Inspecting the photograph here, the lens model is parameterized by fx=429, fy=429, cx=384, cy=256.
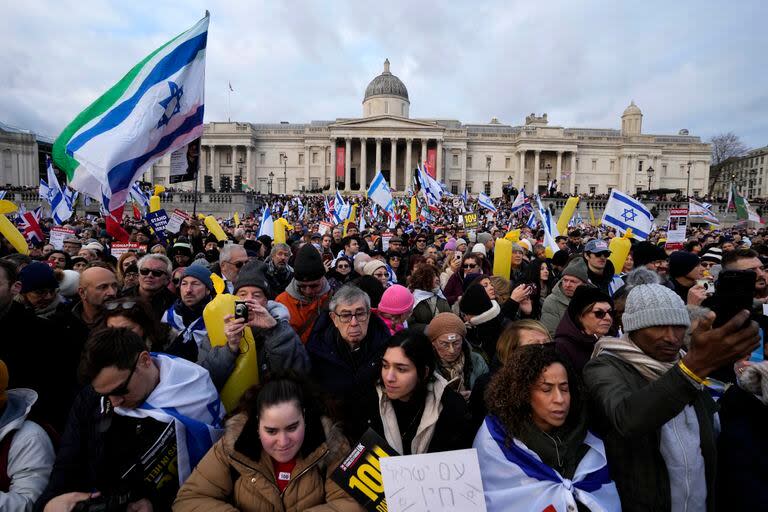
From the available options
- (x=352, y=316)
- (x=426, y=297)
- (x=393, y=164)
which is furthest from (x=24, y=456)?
(x=393, y=164)

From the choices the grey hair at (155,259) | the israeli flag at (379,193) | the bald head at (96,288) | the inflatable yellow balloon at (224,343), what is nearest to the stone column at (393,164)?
the israeli flag at (379,193)

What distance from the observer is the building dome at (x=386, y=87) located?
67.5m

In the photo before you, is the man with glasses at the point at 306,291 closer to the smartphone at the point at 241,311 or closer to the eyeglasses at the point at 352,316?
the eyeglasses at the point at 352,316

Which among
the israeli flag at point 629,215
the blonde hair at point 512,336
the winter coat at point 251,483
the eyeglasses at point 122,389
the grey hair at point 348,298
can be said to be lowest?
the winter coat at point 251,483

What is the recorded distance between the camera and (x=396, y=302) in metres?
3.88

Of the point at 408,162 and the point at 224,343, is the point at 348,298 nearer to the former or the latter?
the point at 224,343

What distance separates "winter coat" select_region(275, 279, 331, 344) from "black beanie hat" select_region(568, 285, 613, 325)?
2.27 meters

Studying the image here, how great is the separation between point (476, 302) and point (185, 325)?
8.68 ft

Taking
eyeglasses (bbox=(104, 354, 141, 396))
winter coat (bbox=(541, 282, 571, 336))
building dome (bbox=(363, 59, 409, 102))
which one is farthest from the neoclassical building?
eyeglasses (bbox=(104, 354, 141, 396))

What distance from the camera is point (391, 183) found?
61.0 meters

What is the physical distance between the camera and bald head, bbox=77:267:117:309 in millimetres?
3783

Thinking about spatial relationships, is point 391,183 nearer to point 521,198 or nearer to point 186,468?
point 521,198

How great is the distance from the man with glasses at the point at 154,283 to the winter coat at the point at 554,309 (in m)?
3.98

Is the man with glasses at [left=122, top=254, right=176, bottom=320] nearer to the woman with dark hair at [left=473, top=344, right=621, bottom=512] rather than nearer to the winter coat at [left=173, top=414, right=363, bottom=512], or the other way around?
the winter coat at [left=173, top=414, right=363, bottom=512]
